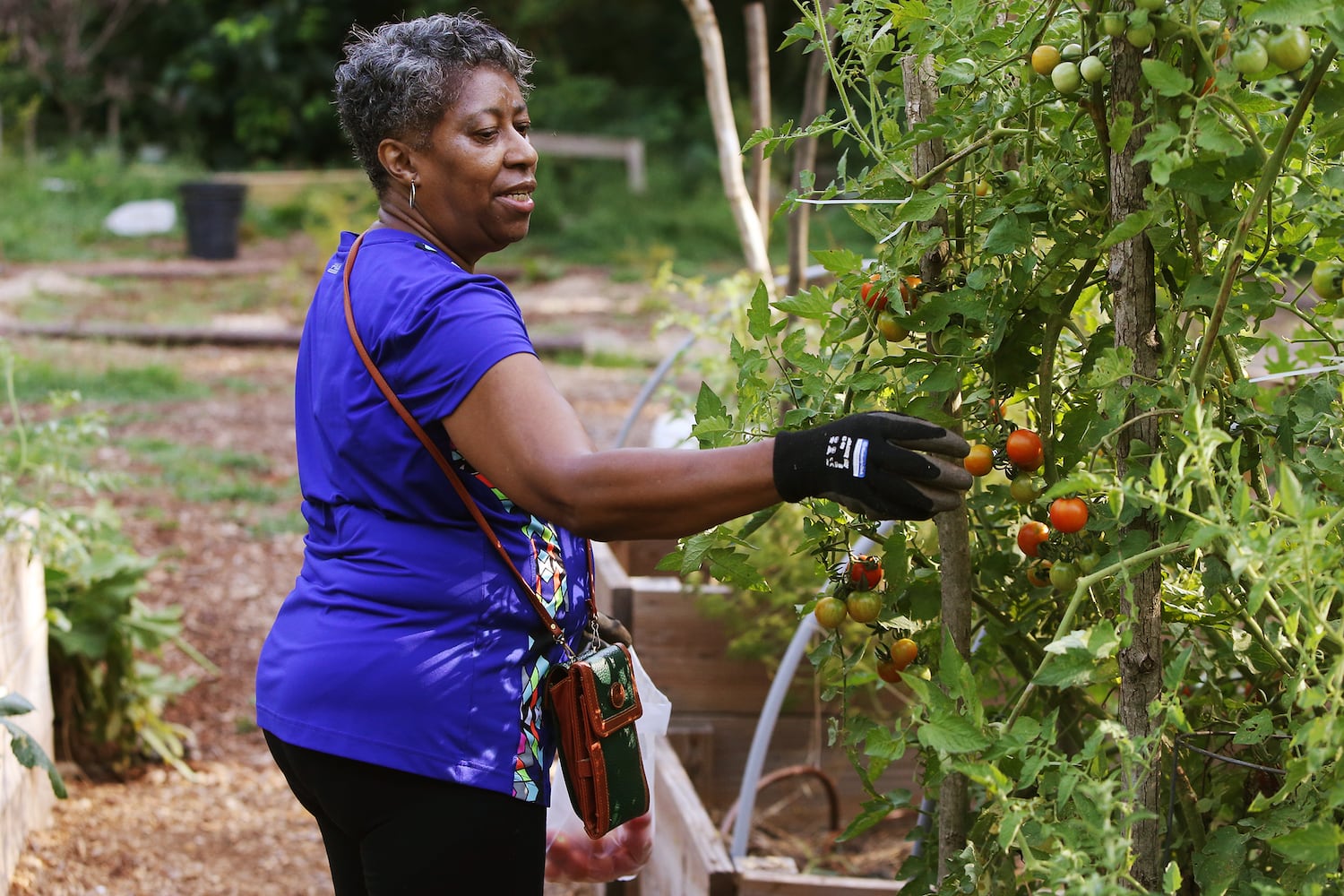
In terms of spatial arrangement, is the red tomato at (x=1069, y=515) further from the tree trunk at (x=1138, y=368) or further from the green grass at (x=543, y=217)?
the green grass at (x=543, y=217)

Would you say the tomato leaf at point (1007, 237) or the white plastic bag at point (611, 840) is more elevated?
the tomato leaf at point (1007, 237)

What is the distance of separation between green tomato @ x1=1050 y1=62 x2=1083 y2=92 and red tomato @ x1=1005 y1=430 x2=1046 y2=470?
1.22 ft

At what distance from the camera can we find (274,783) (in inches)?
149

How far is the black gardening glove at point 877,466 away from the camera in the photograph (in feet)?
4.40

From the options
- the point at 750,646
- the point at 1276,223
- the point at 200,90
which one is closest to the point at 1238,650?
the point at 1276,223

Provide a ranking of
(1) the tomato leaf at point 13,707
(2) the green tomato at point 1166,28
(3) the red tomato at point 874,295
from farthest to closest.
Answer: (1) the tomato leaf at point 13,707 → (3) the red tomato at point 874,295 → (2) the green tomato at point 1166,28

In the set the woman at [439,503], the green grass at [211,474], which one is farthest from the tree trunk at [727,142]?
the green grass at [211,474]

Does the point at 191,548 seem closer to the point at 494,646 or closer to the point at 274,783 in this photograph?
the point at 274,783

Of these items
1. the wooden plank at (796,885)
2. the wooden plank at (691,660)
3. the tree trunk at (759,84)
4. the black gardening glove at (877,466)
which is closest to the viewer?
Result: the black gardening glove at (877,466)

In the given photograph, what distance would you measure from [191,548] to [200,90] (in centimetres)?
1362

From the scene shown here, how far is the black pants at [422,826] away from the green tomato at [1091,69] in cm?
102

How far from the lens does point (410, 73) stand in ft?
5.59

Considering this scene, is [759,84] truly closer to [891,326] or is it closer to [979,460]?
[891,326]

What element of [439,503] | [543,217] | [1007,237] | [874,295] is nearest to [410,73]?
[439,503]
